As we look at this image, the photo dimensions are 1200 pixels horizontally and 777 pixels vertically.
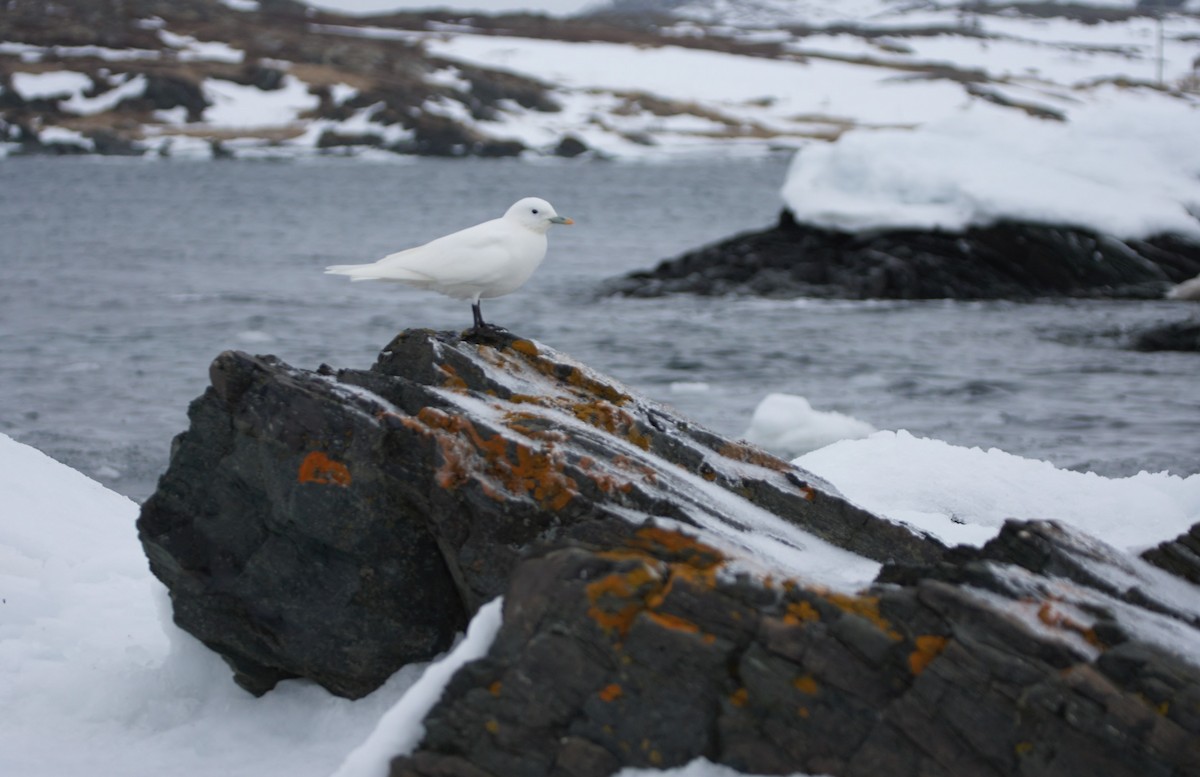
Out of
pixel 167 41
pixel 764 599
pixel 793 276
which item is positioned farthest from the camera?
pixel 167 41

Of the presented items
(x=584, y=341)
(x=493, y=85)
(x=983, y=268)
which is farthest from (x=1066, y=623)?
(x=493, y=85)

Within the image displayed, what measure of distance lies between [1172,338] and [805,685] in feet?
52.3

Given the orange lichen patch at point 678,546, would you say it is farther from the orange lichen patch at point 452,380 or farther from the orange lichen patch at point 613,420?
the orange lichen patch at point 452,380

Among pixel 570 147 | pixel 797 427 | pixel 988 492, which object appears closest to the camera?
pixel 988 492

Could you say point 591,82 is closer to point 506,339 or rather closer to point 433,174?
point 433,174

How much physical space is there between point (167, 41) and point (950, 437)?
9151 cm

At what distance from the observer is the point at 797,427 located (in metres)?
12.8

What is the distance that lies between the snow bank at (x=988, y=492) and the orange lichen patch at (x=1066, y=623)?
3.41 m

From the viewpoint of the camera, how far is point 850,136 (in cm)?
2578

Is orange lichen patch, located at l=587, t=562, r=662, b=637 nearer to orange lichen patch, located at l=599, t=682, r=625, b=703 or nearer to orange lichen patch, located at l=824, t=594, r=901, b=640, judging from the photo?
orange lichen patch, located at l=599, t=682, r=625, b=703

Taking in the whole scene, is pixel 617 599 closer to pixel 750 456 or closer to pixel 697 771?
pixel 697 771

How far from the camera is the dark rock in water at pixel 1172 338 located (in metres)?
17.9

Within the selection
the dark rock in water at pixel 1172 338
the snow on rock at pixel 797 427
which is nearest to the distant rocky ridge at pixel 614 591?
the snow on rock at pixel 797 427

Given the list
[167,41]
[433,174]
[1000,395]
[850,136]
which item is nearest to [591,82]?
[167,41]
